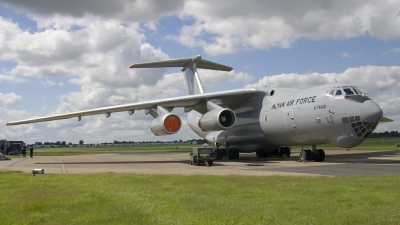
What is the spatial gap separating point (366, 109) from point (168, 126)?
841 centimetres

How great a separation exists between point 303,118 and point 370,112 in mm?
2736

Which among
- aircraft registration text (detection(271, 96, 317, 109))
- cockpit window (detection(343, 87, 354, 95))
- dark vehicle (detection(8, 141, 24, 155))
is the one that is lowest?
dark vehicle (detection(8, 141, 24, 155))

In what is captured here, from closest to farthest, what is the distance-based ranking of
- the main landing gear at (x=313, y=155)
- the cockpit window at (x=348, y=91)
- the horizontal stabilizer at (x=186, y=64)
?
the cockpit window at (x=348, y=91) → the main landing gear at (x=313, y=155) → the horizontal stabilizer at (x=186, y=64)

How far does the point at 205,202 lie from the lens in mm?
6012

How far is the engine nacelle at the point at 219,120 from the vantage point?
17.8 metres

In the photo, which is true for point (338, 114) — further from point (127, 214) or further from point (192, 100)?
point (127, 214)

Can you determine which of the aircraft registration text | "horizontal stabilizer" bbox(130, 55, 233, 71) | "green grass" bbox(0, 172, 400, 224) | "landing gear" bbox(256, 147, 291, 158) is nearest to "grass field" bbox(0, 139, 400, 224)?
"green grass" bbox(0, 172, 400, 224)

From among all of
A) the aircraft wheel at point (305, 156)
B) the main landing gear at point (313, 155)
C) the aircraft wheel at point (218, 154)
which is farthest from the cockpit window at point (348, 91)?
the aircraft wheel at point (218, 154)

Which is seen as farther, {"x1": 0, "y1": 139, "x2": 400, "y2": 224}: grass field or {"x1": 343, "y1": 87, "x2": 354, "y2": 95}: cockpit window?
{"x1": 343, "y1": 87, "x2": 354, "y2": 95}: cockpit window

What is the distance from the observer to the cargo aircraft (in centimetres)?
1484

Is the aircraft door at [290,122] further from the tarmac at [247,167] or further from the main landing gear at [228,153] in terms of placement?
the main landing gear at [228,153]

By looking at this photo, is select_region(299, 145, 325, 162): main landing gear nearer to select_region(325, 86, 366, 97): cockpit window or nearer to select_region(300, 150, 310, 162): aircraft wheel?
select_region(300, 150, 310, 162): aircraft wheel

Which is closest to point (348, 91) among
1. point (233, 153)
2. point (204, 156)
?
point (204, 156)

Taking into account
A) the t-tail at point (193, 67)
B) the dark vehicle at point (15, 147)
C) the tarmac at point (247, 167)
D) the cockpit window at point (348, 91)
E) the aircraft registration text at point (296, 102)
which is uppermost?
the t-tail at point (193, 67)
